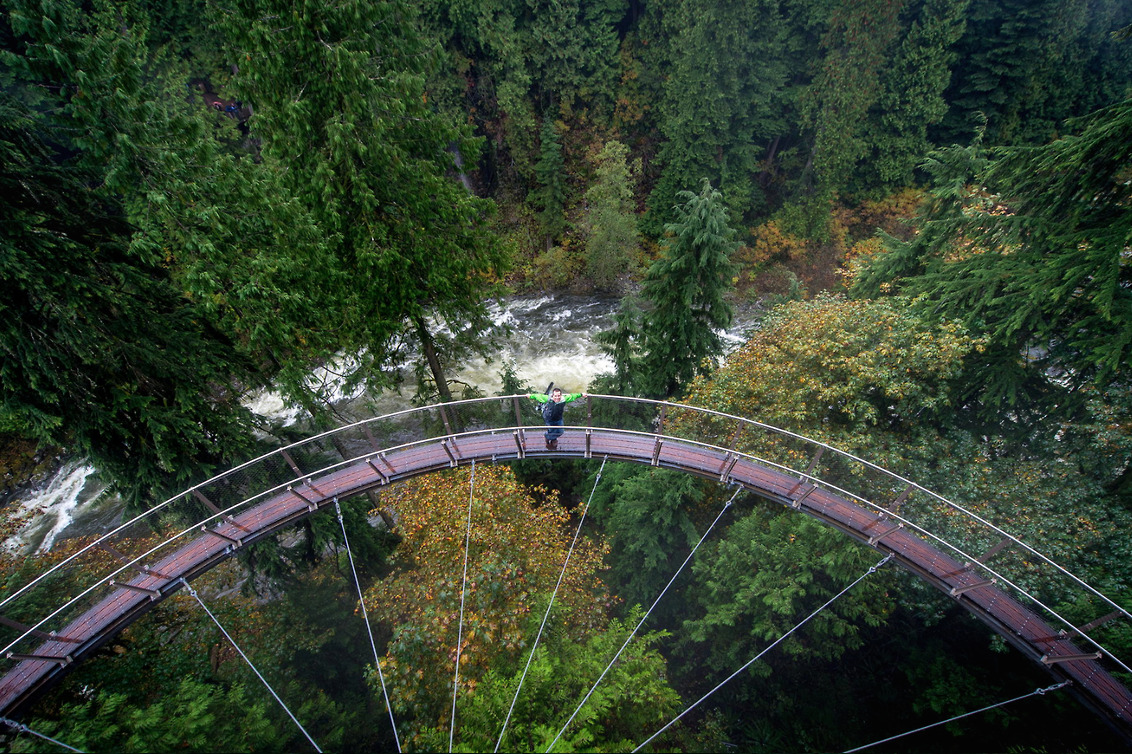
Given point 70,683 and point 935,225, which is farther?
point 935,225

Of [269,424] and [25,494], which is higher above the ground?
[269,424]

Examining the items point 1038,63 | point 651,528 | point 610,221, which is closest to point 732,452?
point 651,528

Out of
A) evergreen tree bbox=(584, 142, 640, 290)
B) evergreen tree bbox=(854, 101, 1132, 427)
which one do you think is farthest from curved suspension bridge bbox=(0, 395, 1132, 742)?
evergreen tree bbox=(584, 142, 640, 290)

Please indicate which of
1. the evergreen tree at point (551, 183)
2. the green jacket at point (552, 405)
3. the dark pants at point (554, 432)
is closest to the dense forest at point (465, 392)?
the dark pants at point (554, 432)

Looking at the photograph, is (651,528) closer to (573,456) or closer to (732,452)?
(573,456)

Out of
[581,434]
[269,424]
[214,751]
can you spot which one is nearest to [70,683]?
[214,751]

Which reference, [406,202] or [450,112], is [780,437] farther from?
[450,112]

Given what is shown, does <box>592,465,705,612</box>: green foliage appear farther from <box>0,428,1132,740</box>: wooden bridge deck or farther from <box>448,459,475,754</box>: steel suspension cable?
<box>448,459,475,754</box>: steel suspension cable
